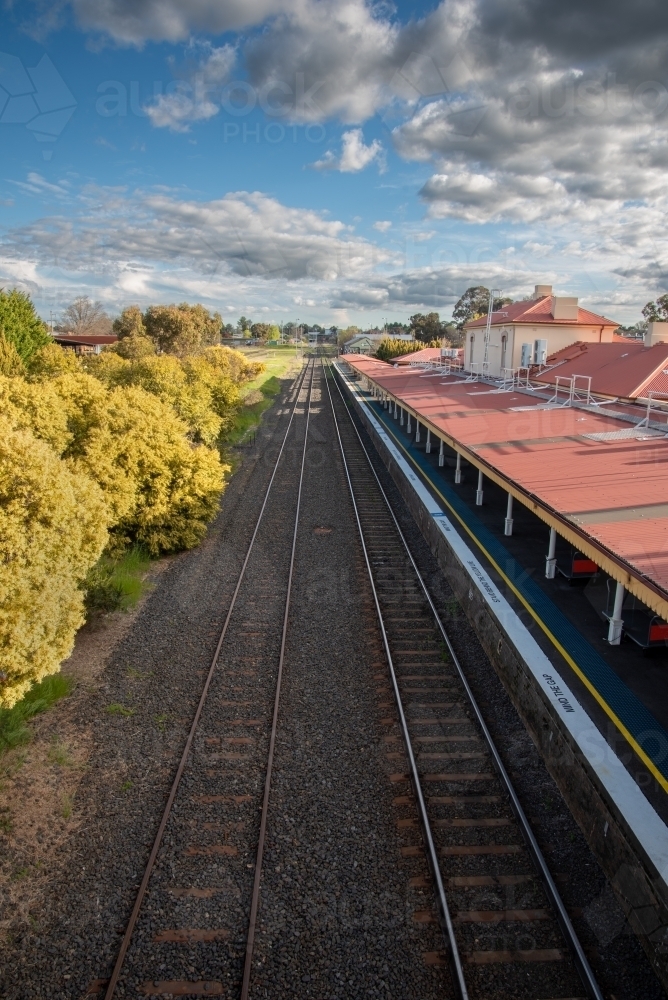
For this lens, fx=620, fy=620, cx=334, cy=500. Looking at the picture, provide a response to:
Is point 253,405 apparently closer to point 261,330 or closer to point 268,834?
point 268,834

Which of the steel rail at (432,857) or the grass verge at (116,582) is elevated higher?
the grass verge at (116,582)

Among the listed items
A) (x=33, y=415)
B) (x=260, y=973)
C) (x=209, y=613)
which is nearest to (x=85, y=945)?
(x=260, y=973)

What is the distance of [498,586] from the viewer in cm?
Answer: 1130

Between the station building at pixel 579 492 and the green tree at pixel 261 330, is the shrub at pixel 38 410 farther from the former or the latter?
the green tree at pixel 261 330

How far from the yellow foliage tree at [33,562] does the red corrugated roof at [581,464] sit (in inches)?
286

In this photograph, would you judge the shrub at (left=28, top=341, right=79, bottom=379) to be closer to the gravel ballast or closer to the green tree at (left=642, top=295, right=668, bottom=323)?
Result: the gravel ballast

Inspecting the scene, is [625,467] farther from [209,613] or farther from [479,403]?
[479,403]

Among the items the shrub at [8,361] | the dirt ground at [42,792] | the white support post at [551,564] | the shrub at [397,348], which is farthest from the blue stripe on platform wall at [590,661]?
the shrub at [397,348]

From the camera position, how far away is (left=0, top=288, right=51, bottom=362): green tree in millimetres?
28078

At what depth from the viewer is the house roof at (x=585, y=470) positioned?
309 inches

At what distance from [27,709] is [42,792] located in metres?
1.72

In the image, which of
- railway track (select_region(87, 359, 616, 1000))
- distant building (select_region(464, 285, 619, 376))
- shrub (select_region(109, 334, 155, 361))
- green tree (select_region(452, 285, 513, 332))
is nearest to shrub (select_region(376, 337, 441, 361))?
green tree (select_region(452, 285, 513, 332))

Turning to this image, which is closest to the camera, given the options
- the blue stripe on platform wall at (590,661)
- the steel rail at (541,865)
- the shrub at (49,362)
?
the steel rail at (541,865)

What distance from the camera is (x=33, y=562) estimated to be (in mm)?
8250
